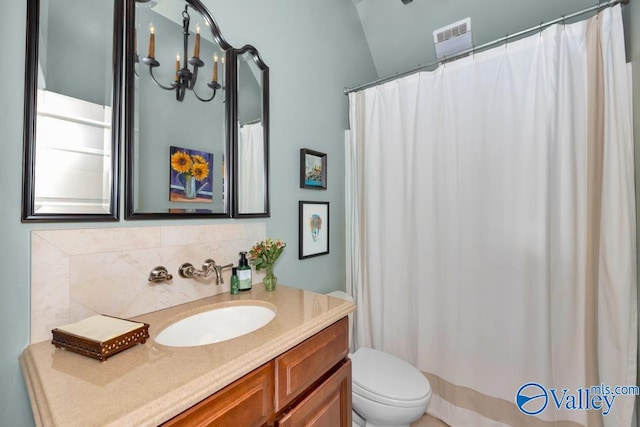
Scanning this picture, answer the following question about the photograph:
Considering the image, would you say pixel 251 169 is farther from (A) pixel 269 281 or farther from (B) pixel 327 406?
(B) pixel 327 406

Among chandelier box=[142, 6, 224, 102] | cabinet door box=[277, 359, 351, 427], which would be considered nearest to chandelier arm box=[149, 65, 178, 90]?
chandelier box=[142, 6, 224, 102]

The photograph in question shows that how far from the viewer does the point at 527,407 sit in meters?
1.43

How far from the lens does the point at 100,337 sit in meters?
0.69

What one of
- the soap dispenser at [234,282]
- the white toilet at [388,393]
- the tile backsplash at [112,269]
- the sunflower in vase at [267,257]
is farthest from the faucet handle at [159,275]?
the white toilet at [388,393]

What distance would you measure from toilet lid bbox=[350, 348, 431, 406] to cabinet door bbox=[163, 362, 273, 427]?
724 millimetres

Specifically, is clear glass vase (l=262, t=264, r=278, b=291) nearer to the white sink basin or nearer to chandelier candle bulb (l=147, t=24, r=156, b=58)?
the white sink basin

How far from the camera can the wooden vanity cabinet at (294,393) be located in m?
0.64

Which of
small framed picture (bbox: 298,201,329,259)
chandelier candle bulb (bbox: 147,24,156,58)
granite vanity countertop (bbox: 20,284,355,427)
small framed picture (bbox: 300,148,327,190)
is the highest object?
chandelier candle bulb (bbox: 147,24,156,58)

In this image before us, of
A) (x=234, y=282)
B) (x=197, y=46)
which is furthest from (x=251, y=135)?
(x=234, y=282)

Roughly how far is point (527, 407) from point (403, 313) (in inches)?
29.7

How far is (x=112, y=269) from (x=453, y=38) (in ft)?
7.29

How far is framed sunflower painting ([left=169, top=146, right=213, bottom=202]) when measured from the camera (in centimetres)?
112

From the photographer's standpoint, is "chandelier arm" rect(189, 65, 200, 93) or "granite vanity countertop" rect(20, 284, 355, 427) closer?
"granite vanity countertop" rect(20, 284, 355, 427)

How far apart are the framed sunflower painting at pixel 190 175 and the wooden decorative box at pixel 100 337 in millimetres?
508
